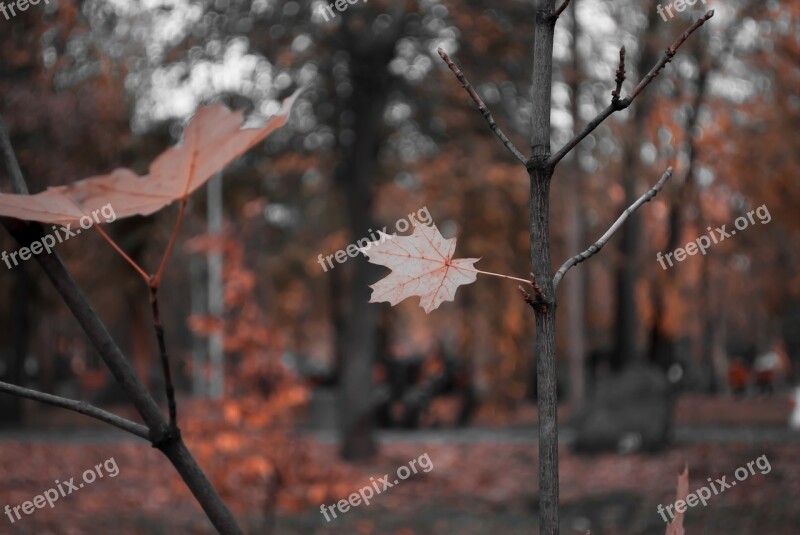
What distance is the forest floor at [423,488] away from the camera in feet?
21.4

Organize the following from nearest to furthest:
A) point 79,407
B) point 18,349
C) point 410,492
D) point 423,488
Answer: point 79,407
point 410,492
point 423,488
point 18,349

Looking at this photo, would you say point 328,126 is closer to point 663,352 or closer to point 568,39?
point 568,39

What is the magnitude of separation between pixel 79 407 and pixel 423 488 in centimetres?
1016

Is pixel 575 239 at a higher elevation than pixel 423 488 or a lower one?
higher

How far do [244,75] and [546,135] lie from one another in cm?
1258

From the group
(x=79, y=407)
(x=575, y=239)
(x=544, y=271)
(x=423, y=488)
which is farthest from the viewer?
(x=575, y=239)

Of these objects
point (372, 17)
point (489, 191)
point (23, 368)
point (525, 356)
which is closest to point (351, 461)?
point (525, 356)

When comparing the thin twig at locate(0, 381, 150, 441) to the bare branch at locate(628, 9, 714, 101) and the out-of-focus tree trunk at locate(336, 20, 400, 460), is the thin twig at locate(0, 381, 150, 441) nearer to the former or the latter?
the bare branch at locate(628, 9, 714, 101)

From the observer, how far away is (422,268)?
95 centimetres

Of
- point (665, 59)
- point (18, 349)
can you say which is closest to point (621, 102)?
point (665, 59)

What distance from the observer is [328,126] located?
48.0 feet
